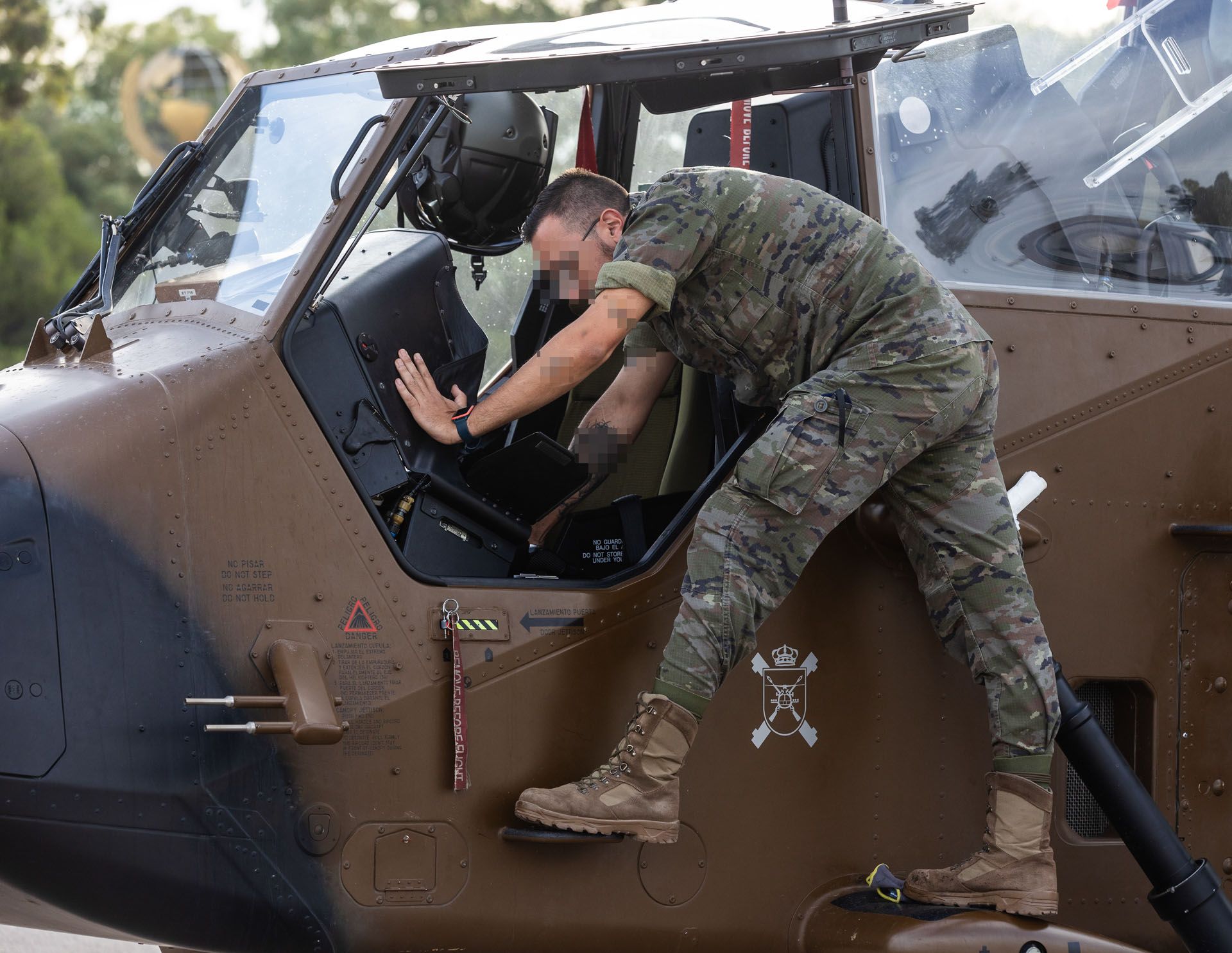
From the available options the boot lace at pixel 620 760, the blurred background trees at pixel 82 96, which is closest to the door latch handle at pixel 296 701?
the boot lace at pixel 620 760

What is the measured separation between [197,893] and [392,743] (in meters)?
0.51

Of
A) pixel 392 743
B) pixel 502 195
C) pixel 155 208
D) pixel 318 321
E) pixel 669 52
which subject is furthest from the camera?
pixel 502 195

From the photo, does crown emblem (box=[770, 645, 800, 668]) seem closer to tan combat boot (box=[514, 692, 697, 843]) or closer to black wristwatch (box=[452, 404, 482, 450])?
tan combat boot (box=[514, 692, 697, 843])

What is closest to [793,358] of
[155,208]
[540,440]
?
[540,440]

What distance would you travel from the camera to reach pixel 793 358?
10.7 feet

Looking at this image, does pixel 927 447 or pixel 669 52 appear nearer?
pixel 669 52

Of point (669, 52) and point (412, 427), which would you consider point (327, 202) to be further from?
point (669, 52)

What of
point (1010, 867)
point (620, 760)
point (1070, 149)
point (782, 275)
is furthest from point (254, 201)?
point (1010, 867)

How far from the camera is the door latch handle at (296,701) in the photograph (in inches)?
111

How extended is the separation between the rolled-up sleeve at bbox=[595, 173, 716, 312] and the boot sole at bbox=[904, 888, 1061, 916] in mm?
1505

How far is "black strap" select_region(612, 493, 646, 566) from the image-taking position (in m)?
3.56

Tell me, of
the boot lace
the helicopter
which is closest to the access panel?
the helicopter

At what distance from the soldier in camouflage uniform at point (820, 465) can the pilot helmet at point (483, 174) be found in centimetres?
74

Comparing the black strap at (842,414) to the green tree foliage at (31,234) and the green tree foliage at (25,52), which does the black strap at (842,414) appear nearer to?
the green tree foliage at (25,52)
